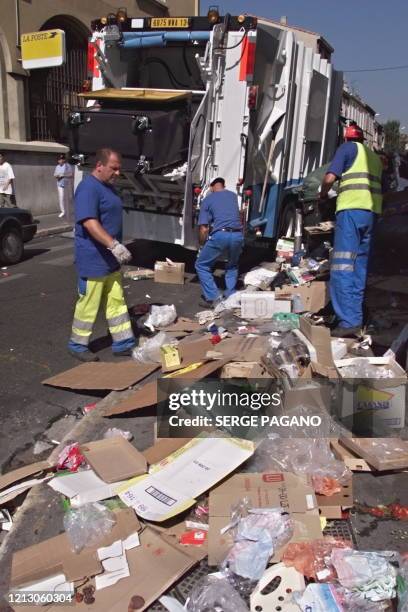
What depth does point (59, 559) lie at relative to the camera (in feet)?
7.38

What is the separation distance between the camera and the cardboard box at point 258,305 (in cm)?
520

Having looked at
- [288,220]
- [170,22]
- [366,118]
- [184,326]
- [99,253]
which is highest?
[366,118]

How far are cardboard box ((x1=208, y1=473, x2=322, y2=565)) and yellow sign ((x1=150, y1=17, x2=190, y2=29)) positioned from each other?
5447 mm

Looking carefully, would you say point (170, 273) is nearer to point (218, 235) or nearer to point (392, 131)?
point (218, 235)

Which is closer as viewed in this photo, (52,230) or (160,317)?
(160,317)

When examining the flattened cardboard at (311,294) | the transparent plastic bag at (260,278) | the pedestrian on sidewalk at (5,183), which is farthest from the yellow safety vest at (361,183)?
the pedestrian on sidewalk at (5,183)

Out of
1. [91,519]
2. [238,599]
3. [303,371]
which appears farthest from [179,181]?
[238,599]

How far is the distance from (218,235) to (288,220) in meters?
2.59

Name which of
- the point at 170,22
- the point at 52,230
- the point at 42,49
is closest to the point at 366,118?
the point at 42,49

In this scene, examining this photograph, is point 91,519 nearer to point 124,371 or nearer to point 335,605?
point 335,605

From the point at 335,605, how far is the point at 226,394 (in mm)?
1677

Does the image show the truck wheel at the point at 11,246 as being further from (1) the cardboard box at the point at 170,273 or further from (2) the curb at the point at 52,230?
(1) the cardboard box at the point at 170,273

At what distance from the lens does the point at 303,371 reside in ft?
11.8

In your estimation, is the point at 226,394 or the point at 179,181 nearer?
the point at 226,394
